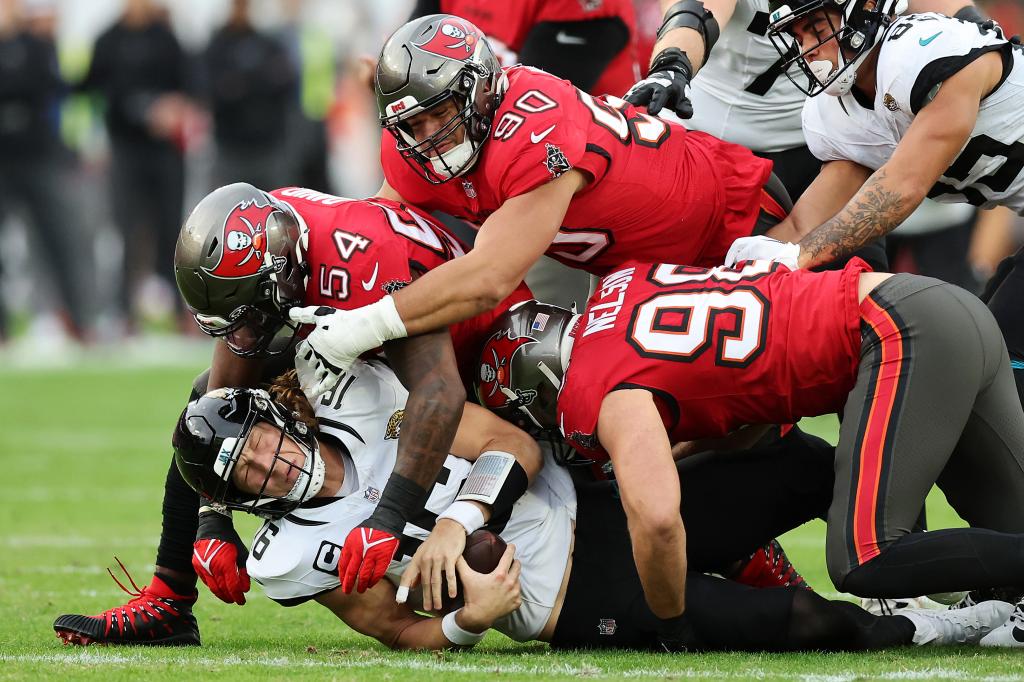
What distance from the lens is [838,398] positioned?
3.87 metres

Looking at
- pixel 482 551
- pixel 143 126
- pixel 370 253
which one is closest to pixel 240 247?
pixel 370 253

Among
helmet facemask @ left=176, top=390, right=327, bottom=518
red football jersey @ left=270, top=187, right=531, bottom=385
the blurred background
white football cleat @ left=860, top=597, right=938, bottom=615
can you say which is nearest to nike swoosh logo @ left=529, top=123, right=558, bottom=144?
red football jersey @ left=270, top=187, right=531, bottom=385

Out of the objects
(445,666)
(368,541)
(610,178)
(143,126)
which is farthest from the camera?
(143,126)

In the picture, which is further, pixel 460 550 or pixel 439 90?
pixel 439 90

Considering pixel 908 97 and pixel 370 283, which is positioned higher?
pixel 908 97

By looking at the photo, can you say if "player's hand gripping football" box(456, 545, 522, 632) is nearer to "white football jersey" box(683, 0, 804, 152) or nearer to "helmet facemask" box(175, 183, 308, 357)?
"helmet facemask" box(175, 183, 308, 357)

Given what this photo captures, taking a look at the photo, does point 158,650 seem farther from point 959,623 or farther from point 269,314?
point 959,623

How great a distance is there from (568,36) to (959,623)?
2.94m

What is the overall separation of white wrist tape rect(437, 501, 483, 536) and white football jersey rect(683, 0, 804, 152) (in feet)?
6.31

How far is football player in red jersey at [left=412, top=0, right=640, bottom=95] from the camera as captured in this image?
5770 mm

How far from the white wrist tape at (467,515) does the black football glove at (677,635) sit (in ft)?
1.78

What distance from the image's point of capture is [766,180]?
14.7 feet

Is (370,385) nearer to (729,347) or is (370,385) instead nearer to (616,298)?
(616,298)

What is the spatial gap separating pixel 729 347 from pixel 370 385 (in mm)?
1016
